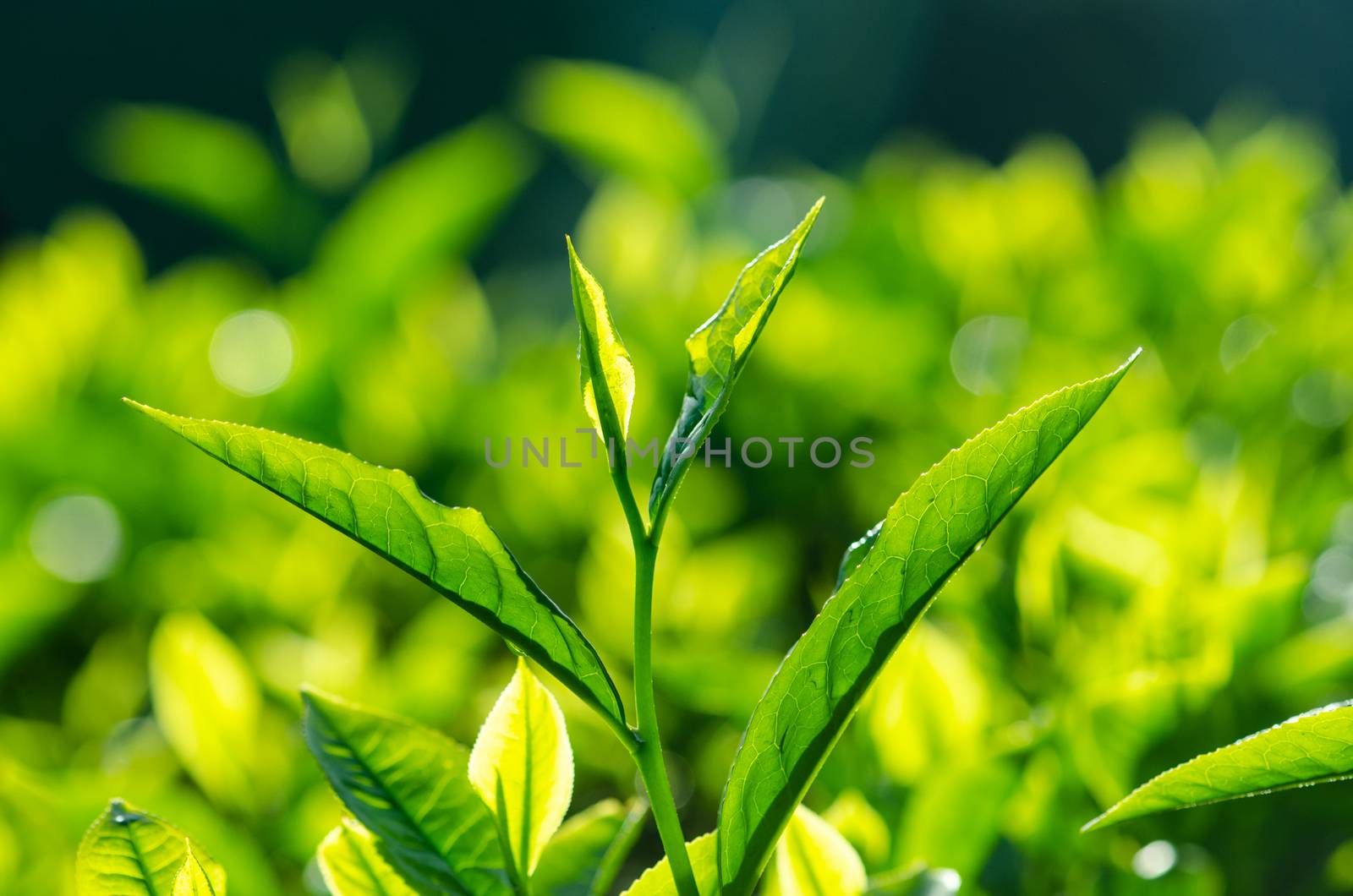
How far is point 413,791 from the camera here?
561 mm

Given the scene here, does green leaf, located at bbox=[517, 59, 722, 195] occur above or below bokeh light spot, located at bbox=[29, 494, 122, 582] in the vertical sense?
above

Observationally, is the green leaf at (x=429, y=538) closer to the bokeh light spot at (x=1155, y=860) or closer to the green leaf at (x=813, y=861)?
the green leaf at (x=813, y=861)

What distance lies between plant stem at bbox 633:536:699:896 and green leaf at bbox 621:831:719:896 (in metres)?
0.03

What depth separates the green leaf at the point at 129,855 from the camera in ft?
1.70

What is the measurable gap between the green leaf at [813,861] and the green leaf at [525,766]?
→ 4.9 inches

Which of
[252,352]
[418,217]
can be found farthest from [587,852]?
[418,217]

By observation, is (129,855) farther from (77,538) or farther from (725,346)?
(77,538)

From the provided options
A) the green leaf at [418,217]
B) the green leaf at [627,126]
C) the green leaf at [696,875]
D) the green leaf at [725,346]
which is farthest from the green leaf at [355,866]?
the green leaf at [627,126]

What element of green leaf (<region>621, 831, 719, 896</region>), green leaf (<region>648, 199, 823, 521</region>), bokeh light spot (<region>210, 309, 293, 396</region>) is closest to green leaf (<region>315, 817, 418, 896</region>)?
green leaf (<region>621, 831, 719, 896</region>)

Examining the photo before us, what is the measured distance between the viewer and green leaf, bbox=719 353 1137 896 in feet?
1.61

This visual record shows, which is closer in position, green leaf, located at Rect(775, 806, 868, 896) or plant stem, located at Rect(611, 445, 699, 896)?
plant stem, located at Rect(611, 445, 699, 896)

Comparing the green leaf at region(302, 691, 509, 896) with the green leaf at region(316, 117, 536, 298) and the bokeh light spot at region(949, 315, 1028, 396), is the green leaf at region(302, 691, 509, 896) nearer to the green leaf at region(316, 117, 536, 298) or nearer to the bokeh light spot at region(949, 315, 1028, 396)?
the bokeh light spot at region(949, 315, 1028, 396)

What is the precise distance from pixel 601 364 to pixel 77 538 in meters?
1.06

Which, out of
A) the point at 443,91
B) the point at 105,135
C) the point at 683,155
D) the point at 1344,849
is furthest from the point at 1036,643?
the point at 105,135
